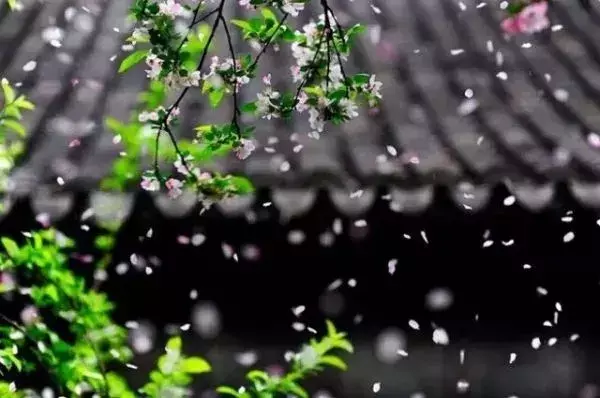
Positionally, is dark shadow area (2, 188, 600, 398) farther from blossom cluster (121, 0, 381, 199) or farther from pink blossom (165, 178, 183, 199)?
blossom cluster (121, 0, 381, 199)

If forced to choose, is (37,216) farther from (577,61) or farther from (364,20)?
(577,61)

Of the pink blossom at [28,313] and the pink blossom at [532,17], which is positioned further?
the pink blossom at [28,313]

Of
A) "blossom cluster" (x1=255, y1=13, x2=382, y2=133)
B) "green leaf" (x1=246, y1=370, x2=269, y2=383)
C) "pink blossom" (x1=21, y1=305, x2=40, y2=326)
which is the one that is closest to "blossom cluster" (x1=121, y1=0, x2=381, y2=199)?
"blossom cluster" (x1=255, y1=13, x2=382, y2=133)

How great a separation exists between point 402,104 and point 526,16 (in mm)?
1547

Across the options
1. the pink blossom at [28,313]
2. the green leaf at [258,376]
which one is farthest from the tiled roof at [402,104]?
the green leaf at [258,376]

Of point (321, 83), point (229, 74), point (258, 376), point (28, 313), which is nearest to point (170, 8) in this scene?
point (229, 74)

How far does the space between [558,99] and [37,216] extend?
154 cm

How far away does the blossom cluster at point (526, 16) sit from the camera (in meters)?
1.21

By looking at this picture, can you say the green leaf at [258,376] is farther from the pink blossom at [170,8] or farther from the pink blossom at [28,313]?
the pink blossom at [28,313]

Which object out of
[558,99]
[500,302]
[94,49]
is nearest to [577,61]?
[558,99]

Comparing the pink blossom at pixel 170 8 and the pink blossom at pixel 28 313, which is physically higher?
the pink blossom at pixel 170 8

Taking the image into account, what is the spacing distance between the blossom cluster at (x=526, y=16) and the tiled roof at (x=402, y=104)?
1.20m

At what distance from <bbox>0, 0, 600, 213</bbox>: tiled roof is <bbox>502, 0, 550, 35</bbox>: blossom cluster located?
3.93 feet

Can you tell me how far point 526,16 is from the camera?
1232 mm
